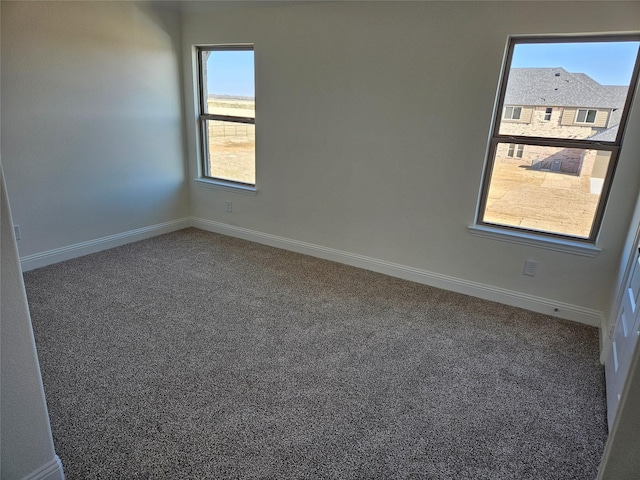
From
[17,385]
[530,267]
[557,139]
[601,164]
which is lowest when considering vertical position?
[530,267]

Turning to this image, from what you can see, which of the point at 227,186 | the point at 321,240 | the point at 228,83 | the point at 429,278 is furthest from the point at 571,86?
the point at 227,186

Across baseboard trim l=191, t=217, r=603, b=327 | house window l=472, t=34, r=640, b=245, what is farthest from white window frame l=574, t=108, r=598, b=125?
baseboard trim l=191, t=217, r=603, b=327

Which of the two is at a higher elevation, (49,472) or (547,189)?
Result: (547,189)

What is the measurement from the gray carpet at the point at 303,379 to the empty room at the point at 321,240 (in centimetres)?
1

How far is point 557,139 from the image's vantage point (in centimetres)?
283

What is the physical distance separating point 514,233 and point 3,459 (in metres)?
3.18

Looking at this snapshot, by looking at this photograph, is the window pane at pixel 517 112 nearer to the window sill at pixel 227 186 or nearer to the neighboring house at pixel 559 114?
the neighboring house at pixel 559 114

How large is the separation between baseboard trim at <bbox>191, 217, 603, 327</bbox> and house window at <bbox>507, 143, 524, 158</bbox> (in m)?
1.03

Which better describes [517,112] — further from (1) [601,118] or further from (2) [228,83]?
(2) [228,83]

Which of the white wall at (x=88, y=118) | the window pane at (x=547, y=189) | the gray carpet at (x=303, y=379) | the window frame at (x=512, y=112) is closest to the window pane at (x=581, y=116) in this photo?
the window pane at (x=547, y=189)

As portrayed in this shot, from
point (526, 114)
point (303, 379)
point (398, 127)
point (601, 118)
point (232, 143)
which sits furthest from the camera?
point (232, 143)

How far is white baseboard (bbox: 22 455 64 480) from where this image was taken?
4.79 feet

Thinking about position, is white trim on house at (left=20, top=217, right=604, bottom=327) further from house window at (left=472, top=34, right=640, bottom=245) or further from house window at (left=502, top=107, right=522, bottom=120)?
house window at (left=502, top=107, right=522, bottom=120)

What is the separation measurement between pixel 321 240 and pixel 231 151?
141 cm
